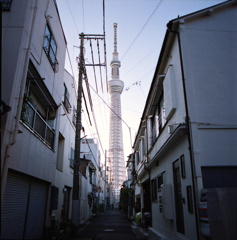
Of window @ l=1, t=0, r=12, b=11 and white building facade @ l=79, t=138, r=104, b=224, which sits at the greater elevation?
window @ l=1, t=0, r=12, b=11

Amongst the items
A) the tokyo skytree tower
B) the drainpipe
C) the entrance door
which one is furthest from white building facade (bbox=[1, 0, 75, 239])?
the tokyo skytree tower

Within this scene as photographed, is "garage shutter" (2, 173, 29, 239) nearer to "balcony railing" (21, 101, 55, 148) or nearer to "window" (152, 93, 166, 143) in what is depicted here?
"balcony railing" (21, 101, 55, 148)

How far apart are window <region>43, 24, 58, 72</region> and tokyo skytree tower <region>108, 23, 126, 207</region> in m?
71.8

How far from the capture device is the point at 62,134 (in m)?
12.7

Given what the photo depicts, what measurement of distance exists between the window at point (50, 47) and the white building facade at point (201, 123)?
4691mm

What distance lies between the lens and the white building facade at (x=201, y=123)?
5.48 meters

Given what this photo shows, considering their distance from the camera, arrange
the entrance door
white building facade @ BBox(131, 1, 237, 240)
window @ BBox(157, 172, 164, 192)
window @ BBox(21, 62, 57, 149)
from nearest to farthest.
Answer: white building facade @ BBox(131, 1, 237, 240)
the entrance door
window @ BBox(21, 62, 57, 149)
window @ BBox(157, 172, 164, 192)

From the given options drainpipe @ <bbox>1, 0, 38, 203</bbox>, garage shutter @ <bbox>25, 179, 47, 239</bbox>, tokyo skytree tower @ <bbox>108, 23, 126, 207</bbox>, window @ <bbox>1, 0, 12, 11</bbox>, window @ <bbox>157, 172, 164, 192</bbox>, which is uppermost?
tokyo skytree tower @ <bbox>108, 23, 126, 207</bbox>

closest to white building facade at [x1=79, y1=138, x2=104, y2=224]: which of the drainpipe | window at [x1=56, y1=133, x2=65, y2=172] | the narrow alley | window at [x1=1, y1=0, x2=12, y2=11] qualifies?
the narrow alley

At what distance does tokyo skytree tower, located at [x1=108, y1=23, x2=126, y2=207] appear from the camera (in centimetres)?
8546

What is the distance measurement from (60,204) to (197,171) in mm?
8742

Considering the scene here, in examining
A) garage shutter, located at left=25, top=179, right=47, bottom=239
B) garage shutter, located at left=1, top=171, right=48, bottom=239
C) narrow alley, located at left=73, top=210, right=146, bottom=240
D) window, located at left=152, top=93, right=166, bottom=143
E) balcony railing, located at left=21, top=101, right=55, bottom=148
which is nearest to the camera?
garage shutter, located at left=1, top=171, right=48, bottom=239

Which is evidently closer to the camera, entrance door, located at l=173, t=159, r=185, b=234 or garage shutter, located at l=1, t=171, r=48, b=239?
garage shutter, located at l=1, t=171, r=48, b=239

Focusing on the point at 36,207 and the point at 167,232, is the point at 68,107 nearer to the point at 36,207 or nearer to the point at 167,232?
the point at 36,207
